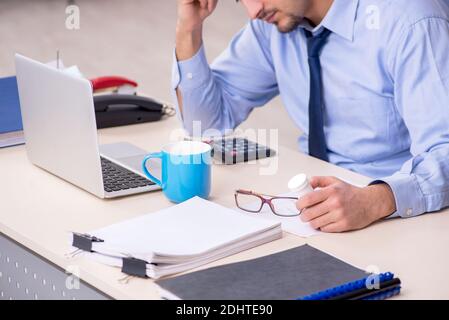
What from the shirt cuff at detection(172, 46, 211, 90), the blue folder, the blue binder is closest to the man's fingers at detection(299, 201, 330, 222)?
the blue binder

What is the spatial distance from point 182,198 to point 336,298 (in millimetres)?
542

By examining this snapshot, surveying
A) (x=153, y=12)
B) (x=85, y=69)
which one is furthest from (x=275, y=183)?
(x=153, y=12)

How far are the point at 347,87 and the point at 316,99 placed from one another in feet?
0.32

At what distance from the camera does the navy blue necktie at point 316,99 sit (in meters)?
2.23

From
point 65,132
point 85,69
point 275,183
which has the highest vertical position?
point 65,132

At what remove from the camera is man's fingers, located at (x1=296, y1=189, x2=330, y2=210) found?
5.65 feet

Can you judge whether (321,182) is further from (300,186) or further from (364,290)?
(364,290)

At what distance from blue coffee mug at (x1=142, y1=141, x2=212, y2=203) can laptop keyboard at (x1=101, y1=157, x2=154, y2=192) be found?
0.33 ft

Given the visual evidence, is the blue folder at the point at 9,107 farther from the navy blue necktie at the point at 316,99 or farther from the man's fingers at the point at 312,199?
the man's fingers at the point at 312,199

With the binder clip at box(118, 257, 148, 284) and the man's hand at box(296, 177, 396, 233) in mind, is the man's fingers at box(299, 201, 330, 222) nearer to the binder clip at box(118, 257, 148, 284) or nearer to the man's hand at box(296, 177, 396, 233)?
the man's hand at box(296, 177, 396, 233)

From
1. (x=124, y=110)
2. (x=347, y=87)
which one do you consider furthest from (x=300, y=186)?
(x=124, y=110)

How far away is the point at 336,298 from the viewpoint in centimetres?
140

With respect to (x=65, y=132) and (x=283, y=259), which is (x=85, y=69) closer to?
(x=65, y=132)

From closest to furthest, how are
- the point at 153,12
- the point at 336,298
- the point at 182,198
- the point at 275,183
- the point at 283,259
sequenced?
the point at 336,298 < the point at 283,259 < the point at 182,198 < the point at 275,183 < the point at 153,12
